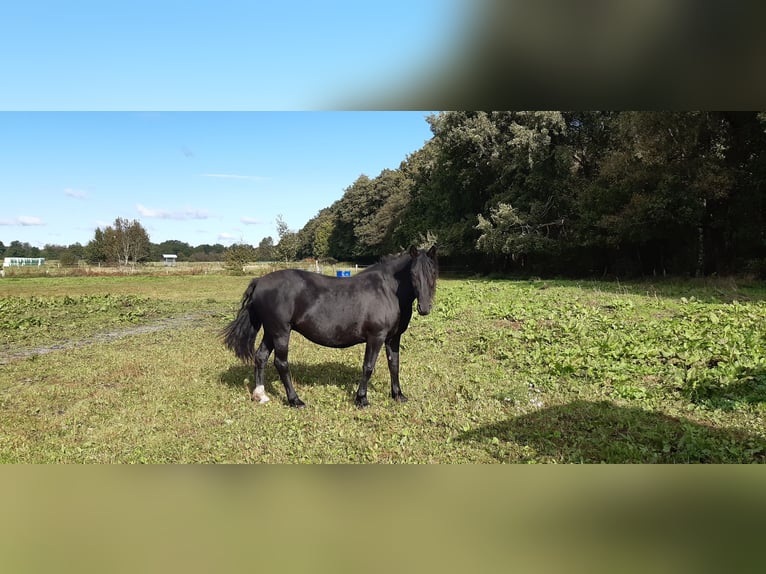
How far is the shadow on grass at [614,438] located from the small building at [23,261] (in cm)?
4227

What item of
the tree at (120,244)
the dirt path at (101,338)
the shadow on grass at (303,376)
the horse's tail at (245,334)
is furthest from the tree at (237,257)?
the horse's tail at (245,334)

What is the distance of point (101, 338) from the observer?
1122 centimetres

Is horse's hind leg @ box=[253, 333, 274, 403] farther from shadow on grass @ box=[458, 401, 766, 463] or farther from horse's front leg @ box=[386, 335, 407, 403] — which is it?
shadow on grass @ box=[458, 401, 766, 463]

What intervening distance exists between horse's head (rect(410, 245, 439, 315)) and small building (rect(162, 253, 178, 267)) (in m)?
30.5

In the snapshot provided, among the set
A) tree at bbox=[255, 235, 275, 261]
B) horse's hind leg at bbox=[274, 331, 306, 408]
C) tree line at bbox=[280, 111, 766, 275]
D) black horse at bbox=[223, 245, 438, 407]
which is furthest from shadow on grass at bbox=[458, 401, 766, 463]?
tree at bbox=[255, 235, 275, 261]

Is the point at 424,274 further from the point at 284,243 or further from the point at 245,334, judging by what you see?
the point at 284,243

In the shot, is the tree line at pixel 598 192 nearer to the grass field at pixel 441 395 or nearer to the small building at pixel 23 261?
the grass field at pixel 441 395

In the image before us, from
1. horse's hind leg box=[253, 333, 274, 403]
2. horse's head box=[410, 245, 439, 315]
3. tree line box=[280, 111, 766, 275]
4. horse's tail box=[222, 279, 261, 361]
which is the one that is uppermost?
tree line box=[280, 111, 766, 275]

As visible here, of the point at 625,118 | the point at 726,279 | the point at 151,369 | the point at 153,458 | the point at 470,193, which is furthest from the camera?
the point at 470,193

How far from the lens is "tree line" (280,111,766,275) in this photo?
1556 centimetres

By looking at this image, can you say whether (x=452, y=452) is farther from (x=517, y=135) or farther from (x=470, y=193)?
(x=470, y=193)

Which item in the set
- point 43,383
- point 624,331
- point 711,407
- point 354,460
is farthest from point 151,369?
point 624,331
